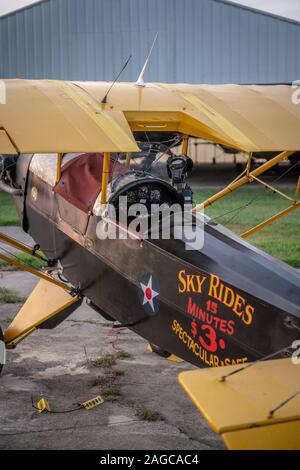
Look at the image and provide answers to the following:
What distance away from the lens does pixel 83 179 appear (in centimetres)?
562

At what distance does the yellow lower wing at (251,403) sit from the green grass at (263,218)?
5.18 metres

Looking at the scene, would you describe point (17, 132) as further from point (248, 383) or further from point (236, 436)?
point (236, 436)

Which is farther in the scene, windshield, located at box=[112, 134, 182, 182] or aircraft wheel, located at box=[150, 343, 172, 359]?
windshield, located at box=[112, 134, 182, 182]

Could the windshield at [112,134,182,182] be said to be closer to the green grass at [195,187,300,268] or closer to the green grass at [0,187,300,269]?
the green grass at [195,187,300,268]

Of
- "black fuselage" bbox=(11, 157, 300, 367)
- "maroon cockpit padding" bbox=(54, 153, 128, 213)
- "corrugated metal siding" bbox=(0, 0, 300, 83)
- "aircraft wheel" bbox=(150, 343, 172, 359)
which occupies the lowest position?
"aircraft wheel" bbox=(150, 343, 172, 359)

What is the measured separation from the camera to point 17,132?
4543 mm

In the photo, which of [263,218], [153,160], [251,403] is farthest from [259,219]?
[251,403]

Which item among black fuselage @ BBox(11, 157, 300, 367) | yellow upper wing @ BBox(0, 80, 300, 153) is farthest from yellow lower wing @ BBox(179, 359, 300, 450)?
yellow upper wing @ BBox(0, 80, 300, 153)

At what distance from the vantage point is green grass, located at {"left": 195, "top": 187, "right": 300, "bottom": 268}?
35.1 ft

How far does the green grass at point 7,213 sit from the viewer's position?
43.8ft

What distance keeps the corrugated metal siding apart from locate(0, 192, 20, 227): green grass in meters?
5.58

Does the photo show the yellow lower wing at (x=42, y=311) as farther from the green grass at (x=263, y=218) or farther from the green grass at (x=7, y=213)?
the green grass at (x=7, y=213)

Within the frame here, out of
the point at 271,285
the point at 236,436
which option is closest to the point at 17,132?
the point at 271,285

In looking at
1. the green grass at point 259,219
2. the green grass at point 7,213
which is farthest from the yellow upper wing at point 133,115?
the green grass at point 7,213
